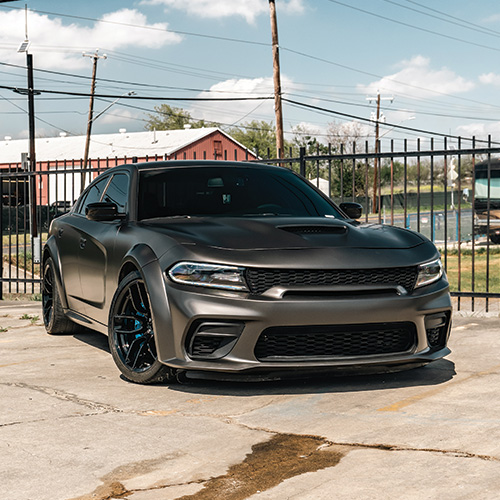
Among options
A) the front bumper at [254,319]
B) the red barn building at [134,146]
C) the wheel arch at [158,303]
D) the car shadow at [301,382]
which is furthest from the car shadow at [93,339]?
the red barn building at [134,146]

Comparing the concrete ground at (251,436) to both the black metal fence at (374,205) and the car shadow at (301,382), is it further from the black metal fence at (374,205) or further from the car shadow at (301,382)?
the black metal fence at (374,205)

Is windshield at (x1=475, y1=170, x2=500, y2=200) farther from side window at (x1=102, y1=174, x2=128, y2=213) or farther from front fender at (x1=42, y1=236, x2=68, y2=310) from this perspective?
side window at (x1=102, y1=174, x2=128, y2=213)

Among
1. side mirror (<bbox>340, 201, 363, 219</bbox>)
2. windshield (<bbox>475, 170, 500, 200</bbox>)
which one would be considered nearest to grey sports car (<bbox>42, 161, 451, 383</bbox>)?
side mirror (<bbox>340, 201, 363, 219</bbox>)

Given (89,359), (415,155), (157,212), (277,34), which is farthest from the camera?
(277,34)

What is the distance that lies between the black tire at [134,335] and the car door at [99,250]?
49 cm

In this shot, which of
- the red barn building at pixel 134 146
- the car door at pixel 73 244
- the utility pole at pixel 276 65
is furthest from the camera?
the red barn building at pixel 134 146

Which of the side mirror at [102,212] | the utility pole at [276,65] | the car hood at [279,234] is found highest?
the utility pole at [276,65]

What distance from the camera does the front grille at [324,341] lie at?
4785mm

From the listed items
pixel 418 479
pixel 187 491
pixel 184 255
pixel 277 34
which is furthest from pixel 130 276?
pixel 277 34

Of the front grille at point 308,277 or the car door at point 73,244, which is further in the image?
the car door at point 73,244

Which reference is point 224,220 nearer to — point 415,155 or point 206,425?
point 206,425

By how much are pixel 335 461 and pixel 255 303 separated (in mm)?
1277

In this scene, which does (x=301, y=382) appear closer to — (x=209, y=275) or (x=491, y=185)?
(x=209, y=275)

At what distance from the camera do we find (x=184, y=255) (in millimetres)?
4965
